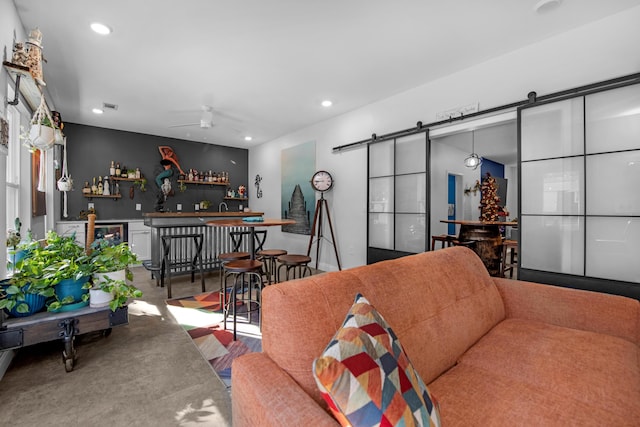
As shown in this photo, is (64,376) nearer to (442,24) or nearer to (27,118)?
(27,118)

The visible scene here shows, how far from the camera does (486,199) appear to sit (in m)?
4.88

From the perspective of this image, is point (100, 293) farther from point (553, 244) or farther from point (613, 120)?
point (613, 120)

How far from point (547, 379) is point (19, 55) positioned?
11.7 ft

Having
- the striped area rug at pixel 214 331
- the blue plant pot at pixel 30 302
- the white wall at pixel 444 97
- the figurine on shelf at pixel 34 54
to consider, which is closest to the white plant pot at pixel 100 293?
the blue plant pot at pixel 30 302

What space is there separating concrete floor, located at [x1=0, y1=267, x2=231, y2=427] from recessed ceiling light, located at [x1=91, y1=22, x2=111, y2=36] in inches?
102

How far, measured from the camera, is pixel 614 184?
7.63 feet

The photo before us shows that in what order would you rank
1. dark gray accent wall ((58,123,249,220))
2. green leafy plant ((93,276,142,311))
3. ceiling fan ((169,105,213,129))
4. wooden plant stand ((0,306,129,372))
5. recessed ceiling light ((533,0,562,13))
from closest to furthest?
wooden plant stand ((0,306,129,372))
green leafy plant ((93,276,142,311))
recessed ceiling light ((533,0,562,13))
ceiling fan ((169,105,213,129))
dark gray accent wall ((58,123,249,220))

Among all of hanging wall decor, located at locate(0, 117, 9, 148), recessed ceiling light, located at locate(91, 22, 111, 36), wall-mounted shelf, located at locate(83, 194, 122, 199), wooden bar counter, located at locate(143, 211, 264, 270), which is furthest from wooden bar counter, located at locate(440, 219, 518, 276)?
wall-mounted shelf, located at locate(83, 194, 122, 199)

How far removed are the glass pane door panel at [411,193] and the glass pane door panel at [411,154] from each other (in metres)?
0.09

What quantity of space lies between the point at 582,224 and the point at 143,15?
3.93 metres

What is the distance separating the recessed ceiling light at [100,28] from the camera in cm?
248

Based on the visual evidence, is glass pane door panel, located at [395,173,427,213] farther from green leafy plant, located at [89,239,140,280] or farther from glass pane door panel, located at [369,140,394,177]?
green leafy plant, located at [89,239,140,280]

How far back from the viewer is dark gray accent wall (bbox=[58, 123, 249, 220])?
211 inches

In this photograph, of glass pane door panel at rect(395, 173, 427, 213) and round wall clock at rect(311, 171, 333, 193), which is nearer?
glass pane door panel at rect(395, 173, 427, 213)
